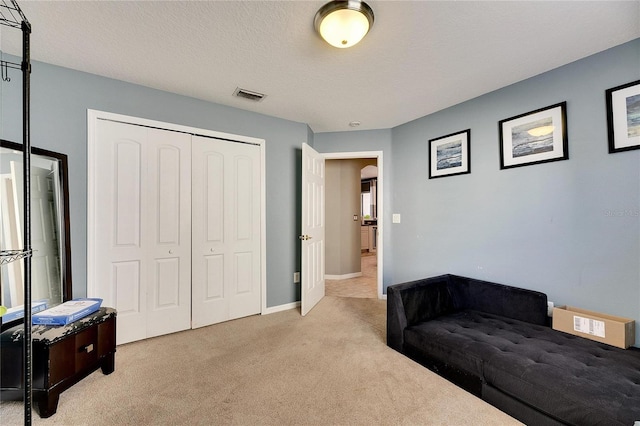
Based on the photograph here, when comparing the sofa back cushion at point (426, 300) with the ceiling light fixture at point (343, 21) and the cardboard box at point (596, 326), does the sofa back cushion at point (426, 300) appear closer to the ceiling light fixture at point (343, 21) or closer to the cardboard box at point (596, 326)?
the cardboard box at point (596, 326)

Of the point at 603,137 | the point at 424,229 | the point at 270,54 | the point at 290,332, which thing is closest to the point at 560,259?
the point at 603,137

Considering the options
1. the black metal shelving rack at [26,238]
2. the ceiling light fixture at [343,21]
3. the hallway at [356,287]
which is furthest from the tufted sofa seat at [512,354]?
the black metal shelving rack at [26,238]

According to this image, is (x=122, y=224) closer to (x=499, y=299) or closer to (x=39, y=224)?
(x=39, y=224)

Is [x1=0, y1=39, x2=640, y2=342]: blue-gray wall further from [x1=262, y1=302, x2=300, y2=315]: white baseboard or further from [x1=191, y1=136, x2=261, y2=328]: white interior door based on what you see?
[x1=191, y1=136, x2=261, y2=328]: white interior door

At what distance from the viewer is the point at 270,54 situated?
206 centimetres

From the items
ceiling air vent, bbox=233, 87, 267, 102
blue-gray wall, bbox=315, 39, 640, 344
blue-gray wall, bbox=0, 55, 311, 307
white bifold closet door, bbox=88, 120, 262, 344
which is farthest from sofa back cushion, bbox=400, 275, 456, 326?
ceiling air vent, bbox=233, 87, 267, 102

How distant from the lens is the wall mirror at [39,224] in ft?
5.86

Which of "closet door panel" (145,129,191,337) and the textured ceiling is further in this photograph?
"closet door panel" (145,129,191,337)

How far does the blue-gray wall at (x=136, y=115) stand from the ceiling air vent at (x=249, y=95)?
34 centimetres

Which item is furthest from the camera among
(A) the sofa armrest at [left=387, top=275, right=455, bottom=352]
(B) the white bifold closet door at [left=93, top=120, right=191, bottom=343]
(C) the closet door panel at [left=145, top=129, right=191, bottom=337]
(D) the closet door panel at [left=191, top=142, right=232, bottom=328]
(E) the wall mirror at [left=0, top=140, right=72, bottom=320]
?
(D) the closet door panel at [left=191, top=142, right=232, bottom=328]

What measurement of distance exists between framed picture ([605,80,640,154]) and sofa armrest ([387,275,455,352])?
166cm

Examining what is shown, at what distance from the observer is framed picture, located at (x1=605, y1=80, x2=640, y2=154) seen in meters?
1.87

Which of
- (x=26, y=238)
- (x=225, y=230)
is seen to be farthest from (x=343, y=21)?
(x=225, y=230)

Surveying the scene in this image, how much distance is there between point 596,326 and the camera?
188 cm
